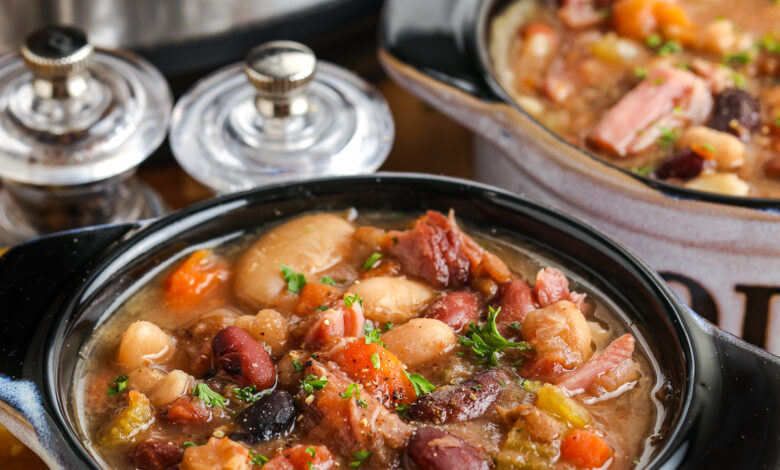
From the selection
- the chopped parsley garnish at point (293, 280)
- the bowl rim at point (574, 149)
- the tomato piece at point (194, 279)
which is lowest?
the tomato piece at point (194, 279)

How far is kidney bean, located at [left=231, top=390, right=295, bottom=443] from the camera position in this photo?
63.1 inches

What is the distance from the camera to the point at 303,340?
1.81 m

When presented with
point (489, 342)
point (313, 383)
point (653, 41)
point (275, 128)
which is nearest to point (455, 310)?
point (489, 342)

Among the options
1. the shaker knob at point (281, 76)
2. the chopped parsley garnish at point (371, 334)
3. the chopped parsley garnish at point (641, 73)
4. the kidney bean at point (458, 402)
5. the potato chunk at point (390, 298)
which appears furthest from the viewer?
the chopped parsley garnish at point (641, 73)

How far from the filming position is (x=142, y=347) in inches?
69.8

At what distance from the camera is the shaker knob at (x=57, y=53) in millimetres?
2412

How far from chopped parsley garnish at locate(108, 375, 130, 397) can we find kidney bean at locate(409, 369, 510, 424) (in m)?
0.50

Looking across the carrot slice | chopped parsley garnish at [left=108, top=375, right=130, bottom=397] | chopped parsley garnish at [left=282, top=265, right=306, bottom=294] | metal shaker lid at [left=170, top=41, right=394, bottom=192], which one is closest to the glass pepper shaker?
metal shaker lid at [left=170, top=41, right=394, bottom=192]

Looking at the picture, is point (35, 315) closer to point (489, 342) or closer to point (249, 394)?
point (249, 394)

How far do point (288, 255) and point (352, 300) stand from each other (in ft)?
0.73

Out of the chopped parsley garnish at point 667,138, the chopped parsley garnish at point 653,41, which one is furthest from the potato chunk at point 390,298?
the chopped parsley garnish at point 653,41

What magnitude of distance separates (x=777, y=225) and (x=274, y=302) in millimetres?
1131

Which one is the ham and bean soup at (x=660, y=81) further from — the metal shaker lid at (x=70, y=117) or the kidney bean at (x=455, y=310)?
the metal shaker lid at (x=70, y=117)

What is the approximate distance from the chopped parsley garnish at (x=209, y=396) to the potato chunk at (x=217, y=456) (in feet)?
0.38
